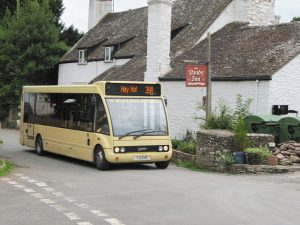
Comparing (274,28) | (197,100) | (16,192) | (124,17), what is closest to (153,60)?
(197,100)

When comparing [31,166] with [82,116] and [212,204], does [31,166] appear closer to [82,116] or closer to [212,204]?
[82,116]

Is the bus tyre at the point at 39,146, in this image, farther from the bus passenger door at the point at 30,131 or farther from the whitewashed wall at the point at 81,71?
the whitewashed wall at the point at 81,71

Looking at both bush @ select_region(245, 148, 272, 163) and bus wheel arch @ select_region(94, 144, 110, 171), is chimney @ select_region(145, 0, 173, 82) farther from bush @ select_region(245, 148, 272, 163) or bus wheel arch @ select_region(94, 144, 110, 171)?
bush @ select_region(245, 148, 272, 163)

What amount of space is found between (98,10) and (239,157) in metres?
33.8

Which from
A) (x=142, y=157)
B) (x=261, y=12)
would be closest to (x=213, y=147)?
(x=142, y=157)

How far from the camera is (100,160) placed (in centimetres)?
1792

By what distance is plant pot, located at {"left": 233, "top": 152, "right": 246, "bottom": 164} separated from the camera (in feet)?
59.2

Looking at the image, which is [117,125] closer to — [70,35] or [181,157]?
[181,157]

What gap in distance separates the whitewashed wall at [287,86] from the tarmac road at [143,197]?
28.2ft

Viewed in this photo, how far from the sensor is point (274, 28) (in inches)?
1179

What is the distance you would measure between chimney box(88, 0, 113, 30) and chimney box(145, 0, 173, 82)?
61.1 ft

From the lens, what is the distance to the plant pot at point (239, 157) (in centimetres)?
1805

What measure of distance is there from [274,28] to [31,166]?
1628 centimetres

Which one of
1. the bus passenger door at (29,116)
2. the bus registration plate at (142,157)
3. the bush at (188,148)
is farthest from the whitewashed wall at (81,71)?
the bus registration plate at (142,157)
